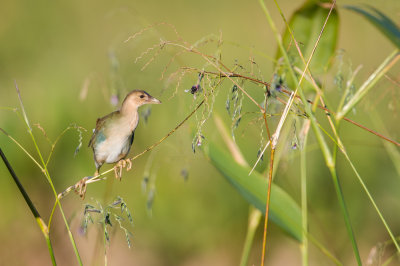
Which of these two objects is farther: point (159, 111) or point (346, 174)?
point (159, 111)

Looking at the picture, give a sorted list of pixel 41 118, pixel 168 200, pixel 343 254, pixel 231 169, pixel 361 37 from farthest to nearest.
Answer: pixel 361 37 < pixel 41 118 < pixel 168 200 < pixel 343 254 < pixel 231 169

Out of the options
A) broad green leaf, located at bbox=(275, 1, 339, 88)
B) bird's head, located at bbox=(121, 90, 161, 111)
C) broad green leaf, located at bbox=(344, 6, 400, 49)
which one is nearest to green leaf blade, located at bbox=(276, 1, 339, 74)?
broad green leaf, located at bbox=(275, 1, 339, 88)

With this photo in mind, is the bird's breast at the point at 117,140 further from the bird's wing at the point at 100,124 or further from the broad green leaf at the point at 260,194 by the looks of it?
the broad green leaf at the point at 260,194

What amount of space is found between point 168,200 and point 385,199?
0.87 meters

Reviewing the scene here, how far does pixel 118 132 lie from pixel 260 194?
328mm

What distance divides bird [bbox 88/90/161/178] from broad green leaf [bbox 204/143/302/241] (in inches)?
6.8

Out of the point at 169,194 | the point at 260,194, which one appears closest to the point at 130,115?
the point at 260,194

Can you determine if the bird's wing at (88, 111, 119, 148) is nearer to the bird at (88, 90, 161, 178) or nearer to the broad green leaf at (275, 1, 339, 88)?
the bird at (88, 90, 161, 178)

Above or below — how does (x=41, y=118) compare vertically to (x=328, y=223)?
above

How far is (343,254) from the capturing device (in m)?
2.05

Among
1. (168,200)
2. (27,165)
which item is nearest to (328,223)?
(168,200)

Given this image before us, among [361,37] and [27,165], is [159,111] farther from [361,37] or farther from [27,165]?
[361,37]

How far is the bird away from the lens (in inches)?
40.3

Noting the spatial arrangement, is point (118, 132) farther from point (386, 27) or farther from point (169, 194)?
point (169, 194)
